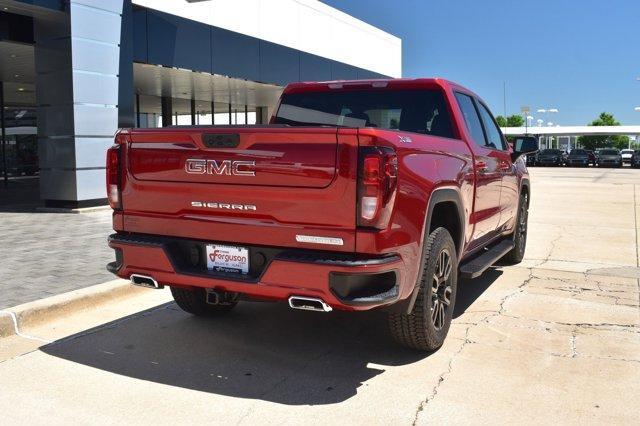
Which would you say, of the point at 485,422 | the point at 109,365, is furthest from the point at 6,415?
the point at 485,422

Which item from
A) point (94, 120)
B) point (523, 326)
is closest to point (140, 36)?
point (94, 120)

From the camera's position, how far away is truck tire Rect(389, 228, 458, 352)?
4.16m

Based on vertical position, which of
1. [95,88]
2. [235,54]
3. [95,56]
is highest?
[235,54]

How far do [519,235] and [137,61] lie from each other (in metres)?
10.6

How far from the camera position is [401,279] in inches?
147

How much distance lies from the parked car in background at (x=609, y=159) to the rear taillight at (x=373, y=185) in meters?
46.3

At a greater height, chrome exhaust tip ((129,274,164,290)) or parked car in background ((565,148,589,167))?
parked car in background ((565,148,589,167))

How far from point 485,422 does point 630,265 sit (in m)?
5.37

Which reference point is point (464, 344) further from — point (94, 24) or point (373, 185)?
point (94, 24)

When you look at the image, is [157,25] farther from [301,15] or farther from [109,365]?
→ [109,365]

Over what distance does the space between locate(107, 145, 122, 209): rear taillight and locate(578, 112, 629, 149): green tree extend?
120 meters

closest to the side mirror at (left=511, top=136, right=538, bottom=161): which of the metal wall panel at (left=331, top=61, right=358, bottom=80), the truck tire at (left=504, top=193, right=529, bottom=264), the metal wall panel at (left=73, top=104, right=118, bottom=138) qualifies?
the truck tire at (left=504, top=193, right=529, bottom=264)

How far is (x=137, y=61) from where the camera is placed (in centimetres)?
1480

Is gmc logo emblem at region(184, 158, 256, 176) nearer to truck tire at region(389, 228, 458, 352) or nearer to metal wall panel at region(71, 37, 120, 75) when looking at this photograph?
truck tire at region(389, 228, 458, 352)
